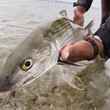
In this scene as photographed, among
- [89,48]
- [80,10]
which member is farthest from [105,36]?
[80,10]

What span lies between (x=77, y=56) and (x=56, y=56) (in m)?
0.07

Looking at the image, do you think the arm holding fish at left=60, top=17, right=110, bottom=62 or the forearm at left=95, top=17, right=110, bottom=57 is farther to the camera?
the forearm at left=95, top=17, right=110, bottom=57

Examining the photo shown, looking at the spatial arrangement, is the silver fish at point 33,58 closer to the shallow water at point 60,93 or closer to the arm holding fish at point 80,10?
the shallow water at point 60,93

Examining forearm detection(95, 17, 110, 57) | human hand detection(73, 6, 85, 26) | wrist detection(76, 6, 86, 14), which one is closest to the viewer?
forearm detection(95, 17, 110, 57)

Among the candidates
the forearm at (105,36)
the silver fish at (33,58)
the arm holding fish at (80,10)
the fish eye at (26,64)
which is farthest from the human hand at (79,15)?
the fish eye at (26,64)

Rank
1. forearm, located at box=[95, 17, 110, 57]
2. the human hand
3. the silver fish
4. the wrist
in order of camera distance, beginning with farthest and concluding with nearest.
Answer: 1. the wrist
2. the human hand
3. forearm, located at box=[95, 17, 110, 57]
4. the silver fish

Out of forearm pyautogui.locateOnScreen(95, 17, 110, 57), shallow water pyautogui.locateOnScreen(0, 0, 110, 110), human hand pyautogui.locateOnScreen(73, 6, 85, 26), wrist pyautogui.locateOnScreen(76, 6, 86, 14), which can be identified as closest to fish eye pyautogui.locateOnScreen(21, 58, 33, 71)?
shallow water pyautogui.locateOnScreen(0, 0, 110, 110)

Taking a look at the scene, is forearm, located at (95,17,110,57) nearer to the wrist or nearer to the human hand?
the human hand

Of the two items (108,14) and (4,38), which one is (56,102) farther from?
(4,38)

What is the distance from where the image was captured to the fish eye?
105 centimetres

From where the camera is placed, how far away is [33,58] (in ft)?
3.53

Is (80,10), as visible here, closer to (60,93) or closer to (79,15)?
(79,15)

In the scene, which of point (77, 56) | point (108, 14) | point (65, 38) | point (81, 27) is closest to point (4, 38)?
point (108, 14)

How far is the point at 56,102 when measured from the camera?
1.34 metres
